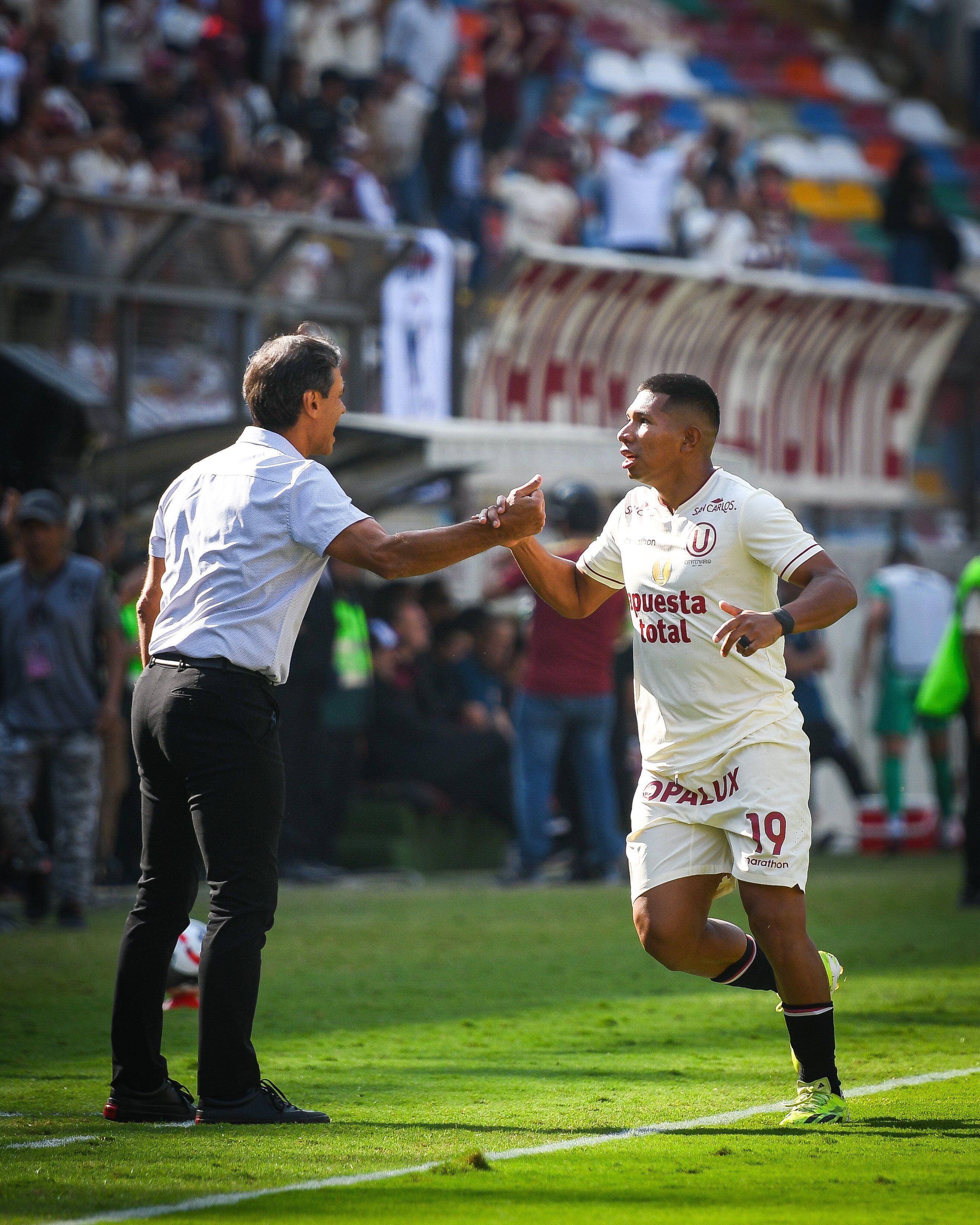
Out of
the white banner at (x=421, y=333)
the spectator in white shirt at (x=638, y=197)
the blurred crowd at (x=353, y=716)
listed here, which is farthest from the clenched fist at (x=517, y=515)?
the spectator in white shirt at (x=638, y=197)

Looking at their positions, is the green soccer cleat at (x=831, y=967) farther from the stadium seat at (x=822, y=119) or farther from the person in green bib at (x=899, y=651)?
the stadium seat at (x=822, y=119)

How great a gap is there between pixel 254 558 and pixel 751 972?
72.8 inches

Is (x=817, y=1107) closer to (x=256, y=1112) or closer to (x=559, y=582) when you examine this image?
(x=256, y=1112)

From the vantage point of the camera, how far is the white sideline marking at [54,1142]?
494 centimetres

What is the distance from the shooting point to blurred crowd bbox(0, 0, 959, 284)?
15.6 meters

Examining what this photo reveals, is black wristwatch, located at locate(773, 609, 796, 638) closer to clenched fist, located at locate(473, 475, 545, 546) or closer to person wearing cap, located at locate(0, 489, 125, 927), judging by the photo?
clenched fist, located at locate(473, 475, 545, 546)

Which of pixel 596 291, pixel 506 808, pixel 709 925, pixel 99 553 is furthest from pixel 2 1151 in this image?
pixel 596 291

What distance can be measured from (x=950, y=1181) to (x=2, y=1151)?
226 centimetres

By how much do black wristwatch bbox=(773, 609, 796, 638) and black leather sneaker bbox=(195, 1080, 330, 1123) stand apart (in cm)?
177

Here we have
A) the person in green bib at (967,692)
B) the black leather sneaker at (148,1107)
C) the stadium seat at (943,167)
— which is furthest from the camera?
the stadium seat at (943,167)

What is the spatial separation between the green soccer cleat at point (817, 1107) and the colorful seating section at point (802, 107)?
20.4 metres

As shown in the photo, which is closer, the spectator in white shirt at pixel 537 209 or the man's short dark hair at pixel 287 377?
the man's short dark hair at pixel 287 377

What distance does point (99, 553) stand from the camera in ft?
39.3

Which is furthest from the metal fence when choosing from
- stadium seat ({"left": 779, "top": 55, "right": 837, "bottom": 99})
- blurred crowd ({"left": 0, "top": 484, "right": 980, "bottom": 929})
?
stadium seat ({"left": 779, "top": 55, "right": 837, "bottom": 99})
